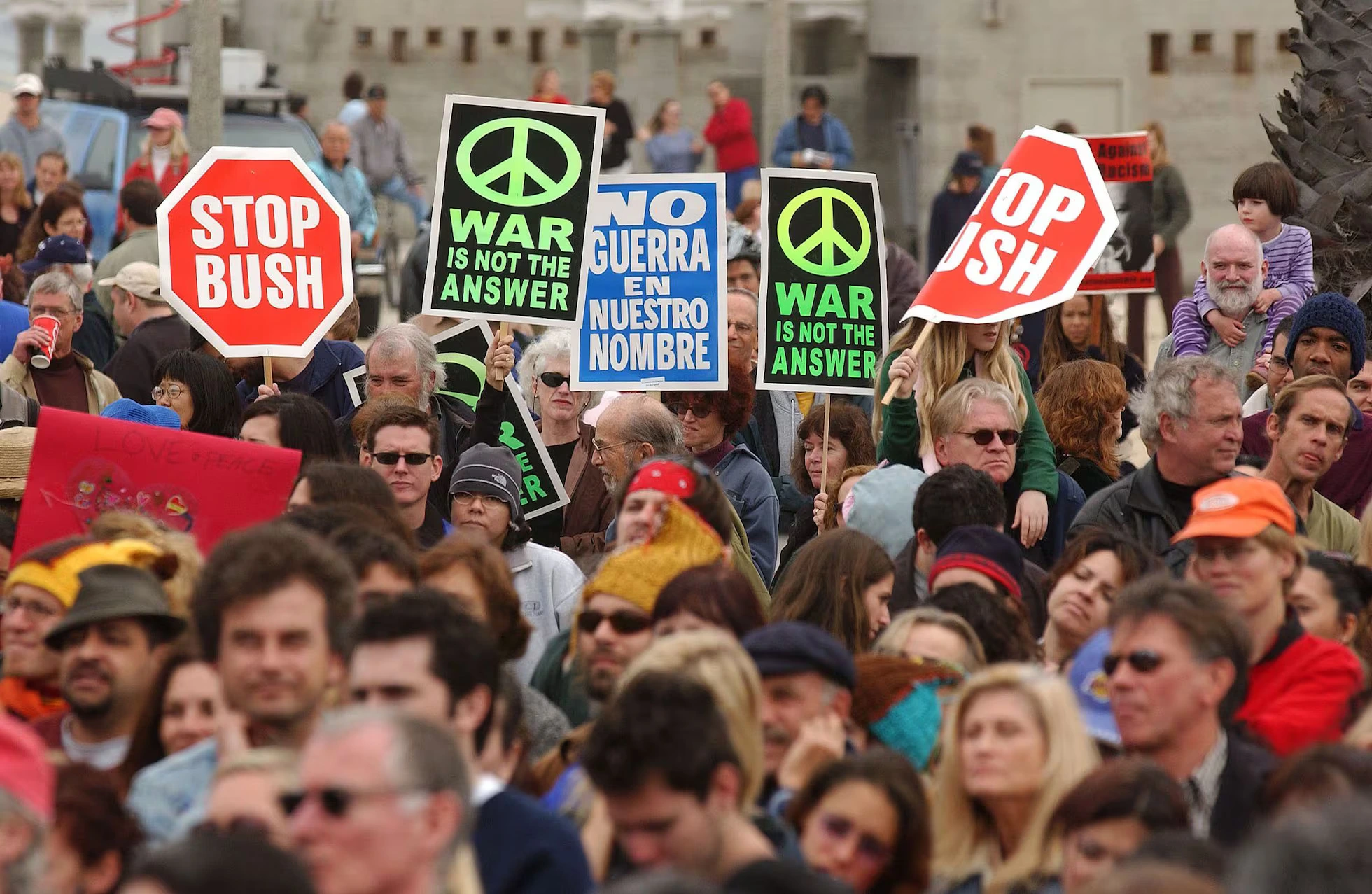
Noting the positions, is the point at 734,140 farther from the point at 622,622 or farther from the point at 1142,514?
the point at 622,622

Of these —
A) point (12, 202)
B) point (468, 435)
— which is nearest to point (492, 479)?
point (468, 435)

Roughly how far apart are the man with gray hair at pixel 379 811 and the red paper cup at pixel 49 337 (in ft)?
21.0

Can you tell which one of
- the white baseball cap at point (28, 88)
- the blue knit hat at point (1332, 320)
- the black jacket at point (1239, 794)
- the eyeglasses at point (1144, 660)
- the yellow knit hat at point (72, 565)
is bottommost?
the black jacket at point (1239, 794)

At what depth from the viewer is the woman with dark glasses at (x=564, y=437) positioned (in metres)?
9.15

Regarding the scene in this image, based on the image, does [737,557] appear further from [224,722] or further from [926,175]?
[926,175]

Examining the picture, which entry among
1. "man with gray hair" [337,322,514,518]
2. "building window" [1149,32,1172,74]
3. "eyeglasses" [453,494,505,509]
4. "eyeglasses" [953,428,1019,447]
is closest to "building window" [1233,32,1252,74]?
"building window" [1149,32,1172,74]

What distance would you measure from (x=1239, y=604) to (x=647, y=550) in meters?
1.55

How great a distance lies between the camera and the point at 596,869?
4.91 m

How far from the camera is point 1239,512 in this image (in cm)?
636

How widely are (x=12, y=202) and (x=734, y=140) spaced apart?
11.1m

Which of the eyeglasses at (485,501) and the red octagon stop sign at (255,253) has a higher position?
the red octagon stop sign at (255,253)

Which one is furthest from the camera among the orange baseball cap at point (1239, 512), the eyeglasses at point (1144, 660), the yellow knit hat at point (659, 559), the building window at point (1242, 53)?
the building window at point (1242, 53)

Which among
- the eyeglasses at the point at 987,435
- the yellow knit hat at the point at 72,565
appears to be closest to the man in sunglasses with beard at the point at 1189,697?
the eyeglasses at the point at 987,435

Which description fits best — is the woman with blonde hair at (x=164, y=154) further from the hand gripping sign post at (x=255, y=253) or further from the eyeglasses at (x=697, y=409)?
the eyeglasses at (x=697, y=409)
